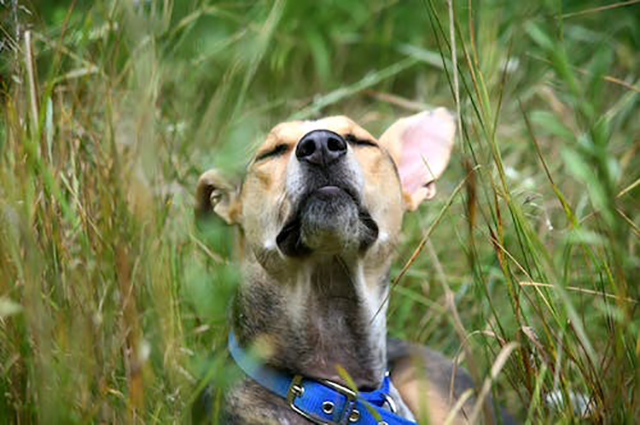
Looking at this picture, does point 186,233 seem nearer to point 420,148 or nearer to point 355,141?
point 355,141

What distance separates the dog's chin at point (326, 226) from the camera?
260 cm

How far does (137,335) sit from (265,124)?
2.43 metres

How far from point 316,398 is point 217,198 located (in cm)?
103

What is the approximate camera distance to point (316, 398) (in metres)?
2.59

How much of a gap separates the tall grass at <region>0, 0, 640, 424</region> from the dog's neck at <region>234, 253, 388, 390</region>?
0.21m

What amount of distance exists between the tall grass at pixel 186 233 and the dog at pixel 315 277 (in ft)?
0.56

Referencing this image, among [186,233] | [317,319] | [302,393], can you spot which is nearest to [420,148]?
[317,319]

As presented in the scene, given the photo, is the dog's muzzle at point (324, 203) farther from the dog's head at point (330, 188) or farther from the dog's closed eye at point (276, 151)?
the dog's closed eye at point (276, 151)

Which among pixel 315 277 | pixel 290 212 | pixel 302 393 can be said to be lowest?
pixel 302 393

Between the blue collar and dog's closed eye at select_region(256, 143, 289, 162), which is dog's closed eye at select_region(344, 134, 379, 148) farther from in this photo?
the blue collar

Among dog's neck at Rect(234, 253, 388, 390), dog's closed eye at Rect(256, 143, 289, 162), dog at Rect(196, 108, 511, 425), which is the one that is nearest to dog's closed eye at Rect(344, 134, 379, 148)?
dog at Rect(196, 108, 511, 425)

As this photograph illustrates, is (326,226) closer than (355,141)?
Yes

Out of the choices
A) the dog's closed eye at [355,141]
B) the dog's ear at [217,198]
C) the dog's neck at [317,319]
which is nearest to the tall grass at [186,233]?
the dog's ear at [217,198]

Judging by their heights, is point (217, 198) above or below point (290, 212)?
below
